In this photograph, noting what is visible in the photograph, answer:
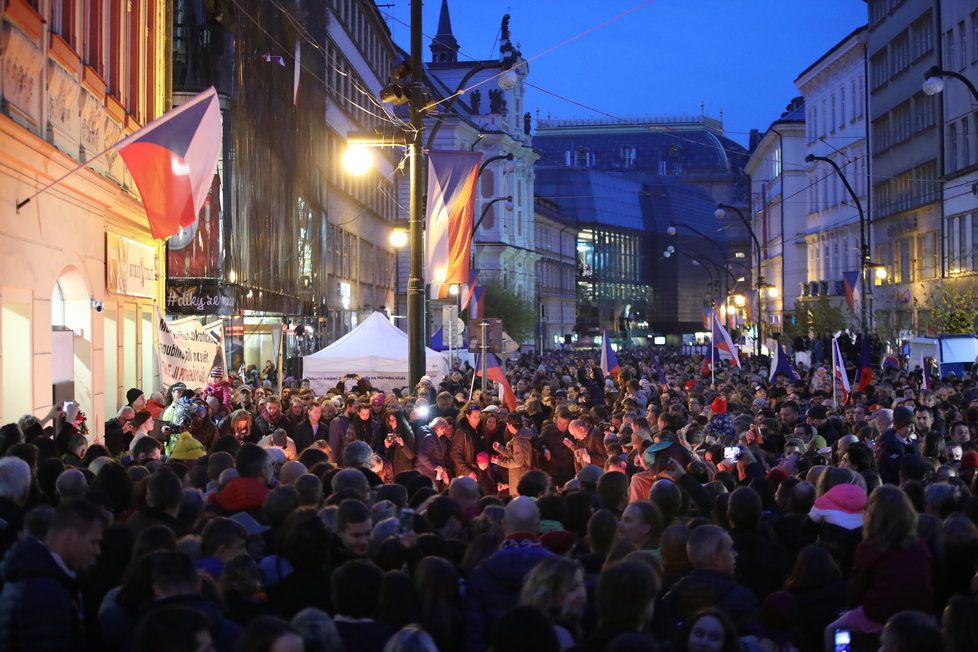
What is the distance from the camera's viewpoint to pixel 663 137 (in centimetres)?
18725

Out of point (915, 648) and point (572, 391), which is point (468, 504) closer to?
point (915, 648)

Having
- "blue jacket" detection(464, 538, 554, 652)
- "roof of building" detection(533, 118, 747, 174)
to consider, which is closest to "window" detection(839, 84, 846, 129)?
"blue jacket" detection(464, 538, 554, 652)

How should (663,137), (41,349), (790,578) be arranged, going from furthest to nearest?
1. (663,137)
2. (41,349)
3. (790,578)

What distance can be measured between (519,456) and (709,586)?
25.0ft

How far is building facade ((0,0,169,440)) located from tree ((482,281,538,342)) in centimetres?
5228

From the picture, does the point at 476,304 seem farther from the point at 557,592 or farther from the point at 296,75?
the point at 557,592

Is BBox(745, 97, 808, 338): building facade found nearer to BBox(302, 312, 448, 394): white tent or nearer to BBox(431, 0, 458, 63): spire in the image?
BBox(431, 0, 458, 63): spire

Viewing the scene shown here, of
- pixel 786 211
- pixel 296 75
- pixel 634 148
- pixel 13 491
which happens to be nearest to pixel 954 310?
pixel 296 75

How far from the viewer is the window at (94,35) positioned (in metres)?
18.5

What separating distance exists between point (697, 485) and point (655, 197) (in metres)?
146

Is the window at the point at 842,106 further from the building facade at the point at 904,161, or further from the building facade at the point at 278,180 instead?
the building facade at the point at 278,180

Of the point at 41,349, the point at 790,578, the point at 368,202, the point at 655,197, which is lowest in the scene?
the point at 790,578

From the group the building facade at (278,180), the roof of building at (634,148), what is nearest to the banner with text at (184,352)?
the building facade at (278,180)

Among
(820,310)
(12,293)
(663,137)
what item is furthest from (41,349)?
(663,137)
